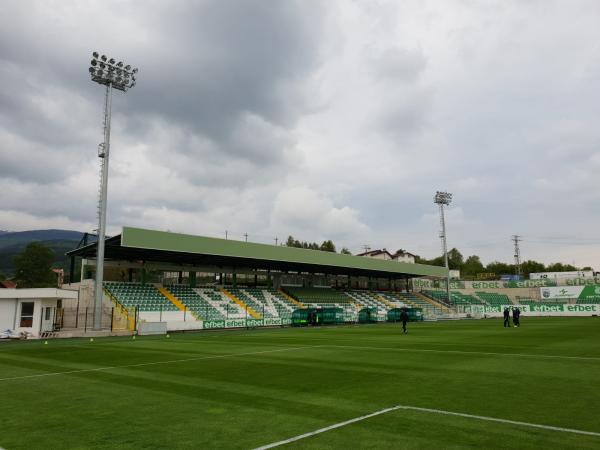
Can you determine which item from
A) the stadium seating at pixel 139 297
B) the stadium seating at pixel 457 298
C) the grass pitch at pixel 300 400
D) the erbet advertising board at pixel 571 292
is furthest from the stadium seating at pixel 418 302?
the grass pitch at pixel 300 400

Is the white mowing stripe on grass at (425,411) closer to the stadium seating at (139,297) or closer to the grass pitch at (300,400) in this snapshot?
the grass pitch at (300,400)

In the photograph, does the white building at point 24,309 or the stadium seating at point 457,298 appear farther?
the stadium seating at point 457,298

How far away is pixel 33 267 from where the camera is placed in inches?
4776

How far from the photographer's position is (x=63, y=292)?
35.9 m

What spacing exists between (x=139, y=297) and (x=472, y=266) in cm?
15329

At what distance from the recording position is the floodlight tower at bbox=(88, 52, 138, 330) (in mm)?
36688

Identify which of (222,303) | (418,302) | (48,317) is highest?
(222,303)

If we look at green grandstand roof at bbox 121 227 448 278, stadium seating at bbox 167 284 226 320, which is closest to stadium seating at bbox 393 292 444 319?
green grandstand roof at bbox 121 227 448 278

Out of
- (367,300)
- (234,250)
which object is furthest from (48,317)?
(367,300)

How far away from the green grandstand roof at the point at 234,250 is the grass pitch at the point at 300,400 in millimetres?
24749

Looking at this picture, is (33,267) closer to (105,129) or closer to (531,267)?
(105,129)

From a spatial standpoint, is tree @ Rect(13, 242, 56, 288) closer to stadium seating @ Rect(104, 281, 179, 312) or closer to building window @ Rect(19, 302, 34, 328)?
stadium seating @ Rect(104, 281, 179, 312)

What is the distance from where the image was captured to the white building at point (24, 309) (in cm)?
3338

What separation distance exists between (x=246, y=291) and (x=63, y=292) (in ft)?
86.4
